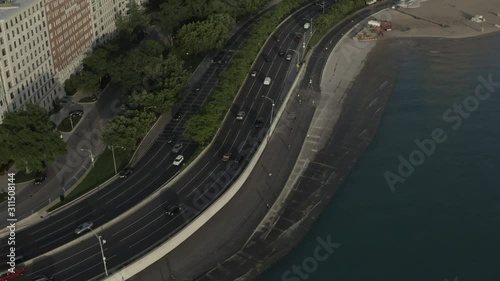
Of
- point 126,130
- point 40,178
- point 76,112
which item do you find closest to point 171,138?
point 126,130

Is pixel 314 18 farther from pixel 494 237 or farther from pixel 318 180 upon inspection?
pixel 494 237

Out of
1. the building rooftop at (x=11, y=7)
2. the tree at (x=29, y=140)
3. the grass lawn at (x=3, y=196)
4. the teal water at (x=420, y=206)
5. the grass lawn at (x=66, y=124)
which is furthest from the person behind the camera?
the grass lawn at (x=66, y=124)

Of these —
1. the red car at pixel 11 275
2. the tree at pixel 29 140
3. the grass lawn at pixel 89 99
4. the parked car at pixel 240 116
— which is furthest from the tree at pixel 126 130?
the red car at pixel 11 275

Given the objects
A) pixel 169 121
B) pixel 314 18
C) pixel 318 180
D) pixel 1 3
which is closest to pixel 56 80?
pixel 1 3

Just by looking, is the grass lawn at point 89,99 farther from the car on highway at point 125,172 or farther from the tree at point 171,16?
the tree at point 171,16

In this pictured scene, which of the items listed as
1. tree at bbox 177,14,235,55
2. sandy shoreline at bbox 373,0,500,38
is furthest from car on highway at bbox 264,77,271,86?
sandy shoreline at bbox 373,0,500,38

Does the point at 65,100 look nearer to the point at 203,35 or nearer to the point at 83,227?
the point at 203,35

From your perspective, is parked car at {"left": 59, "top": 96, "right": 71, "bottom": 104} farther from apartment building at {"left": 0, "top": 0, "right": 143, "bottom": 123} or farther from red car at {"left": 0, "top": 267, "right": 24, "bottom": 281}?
red car at {"left": 0, "top": 267, "right": 24, "bottom": 281}
